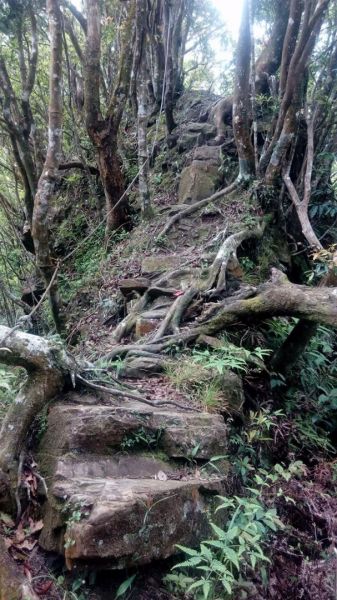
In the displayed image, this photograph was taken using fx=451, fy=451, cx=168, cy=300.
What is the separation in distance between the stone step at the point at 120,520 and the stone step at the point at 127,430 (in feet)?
0.99

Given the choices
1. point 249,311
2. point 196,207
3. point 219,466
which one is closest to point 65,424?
point 219,466

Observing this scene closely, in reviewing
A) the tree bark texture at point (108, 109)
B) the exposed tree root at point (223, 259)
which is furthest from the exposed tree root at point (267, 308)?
the tree bark texture at point (108, 109)

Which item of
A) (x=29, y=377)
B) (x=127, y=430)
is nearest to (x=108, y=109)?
(x=29, y=377)

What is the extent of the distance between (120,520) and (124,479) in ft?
1.68

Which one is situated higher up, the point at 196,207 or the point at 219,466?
the point at 196,207

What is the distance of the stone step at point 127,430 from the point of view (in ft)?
10.5

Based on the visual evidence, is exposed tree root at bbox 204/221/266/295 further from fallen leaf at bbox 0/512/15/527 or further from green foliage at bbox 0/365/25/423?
fallen leaf at bbox 0/512/15/527

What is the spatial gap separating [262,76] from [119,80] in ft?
10.7

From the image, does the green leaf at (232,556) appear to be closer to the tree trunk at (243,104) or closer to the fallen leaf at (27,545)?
the fallen leaf at (27,545)

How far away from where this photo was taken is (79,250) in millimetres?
10047

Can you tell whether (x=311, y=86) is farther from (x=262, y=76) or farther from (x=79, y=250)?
(x=79, y=250)

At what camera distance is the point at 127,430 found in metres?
3.37

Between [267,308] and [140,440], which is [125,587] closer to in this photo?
[140,440]

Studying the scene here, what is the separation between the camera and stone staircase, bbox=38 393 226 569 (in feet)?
8.27
